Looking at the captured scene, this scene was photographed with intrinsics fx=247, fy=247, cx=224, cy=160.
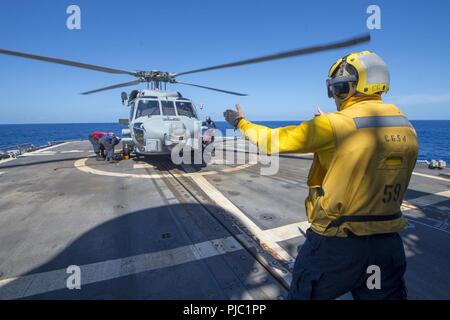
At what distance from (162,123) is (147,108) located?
1.58 m

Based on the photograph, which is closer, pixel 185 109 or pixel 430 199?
pixel 430 199

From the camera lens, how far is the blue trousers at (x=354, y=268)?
6.23 feet

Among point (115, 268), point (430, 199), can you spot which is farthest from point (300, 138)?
point (430, 199)

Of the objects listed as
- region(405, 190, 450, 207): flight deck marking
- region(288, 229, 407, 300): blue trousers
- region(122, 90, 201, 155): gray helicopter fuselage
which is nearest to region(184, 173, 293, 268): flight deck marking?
region(288, 229, 407, 300): blue trousers

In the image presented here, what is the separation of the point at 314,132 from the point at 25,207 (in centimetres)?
737

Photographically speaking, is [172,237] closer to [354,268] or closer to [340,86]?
[354,268]

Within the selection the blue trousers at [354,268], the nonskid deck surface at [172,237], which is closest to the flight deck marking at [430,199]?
the nonskid deck surface at [172,237]

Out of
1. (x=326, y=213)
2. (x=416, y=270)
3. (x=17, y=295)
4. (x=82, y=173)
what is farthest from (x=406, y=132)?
(x=82, y=173)

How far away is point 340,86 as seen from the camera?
2.09m

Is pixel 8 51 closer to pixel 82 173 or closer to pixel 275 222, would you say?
pixel 82 173

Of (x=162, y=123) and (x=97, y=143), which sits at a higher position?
(x=162, y=123)

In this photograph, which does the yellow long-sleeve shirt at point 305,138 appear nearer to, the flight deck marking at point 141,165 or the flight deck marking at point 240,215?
the flight deck marking at point 240,215

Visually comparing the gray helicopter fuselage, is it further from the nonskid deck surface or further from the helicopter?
the nonskid deck surface

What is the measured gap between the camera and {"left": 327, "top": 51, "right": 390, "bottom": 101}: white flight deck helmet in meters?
1.96
